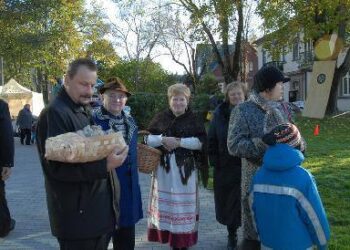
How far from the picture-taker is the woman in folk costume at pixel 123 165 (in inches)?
177

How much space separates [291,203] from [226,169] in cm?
215

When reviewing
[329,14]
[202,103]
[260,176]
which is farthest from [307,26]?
[260,176]

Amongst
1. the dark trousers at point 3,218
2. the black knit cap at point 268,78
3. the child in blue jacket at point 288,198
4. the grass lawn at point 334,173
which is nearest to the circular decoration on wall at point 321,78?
the grass lawn at point 334,173

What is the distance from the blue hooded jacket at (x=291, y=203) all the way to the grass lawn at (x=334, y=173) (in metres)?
2.07

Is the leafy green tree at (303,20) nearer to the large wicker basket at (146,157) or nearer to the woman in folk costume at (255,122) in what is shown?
the large wicker basket at (146,157)

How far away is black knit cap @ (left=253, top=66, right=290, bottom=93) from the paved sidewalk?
2.41 metres

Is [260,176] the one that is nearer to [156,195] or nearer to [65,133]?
[65,133]

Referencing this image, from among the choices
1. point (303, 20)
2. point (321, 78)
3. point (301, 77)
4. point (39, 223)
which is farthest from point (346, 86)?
point (39, 223)

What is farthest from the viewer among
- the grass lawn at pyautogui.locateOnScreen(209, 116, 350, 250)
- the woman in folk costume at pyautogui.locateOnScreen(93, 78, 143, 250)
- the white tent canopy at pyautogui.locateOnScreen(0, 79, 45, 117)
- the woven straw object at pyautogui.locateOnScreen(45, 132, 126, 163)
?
the white tent canopy at pyautogui.locateOnScreen(0, 79, 45, 117)

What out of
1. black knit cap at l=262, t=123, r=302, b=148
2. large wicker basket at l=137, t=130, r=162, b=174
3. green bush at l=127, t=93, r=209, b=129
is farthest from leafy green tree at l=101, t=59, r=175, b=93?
black knit cap at l=262, t=123, r=302, b=148

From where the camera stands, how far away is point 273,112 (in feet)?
12.8

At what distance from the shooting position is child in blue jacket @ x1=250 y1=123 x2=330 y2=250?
11.1ft

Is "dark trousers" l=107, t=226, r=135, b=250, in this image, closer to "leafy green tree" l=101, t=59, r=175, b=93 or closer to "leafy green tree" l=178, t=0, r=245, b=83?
"leafy green tree" l=178, t=0, r=245, b=83

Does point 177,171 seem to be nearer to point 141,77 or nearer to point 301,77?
point 141,77
